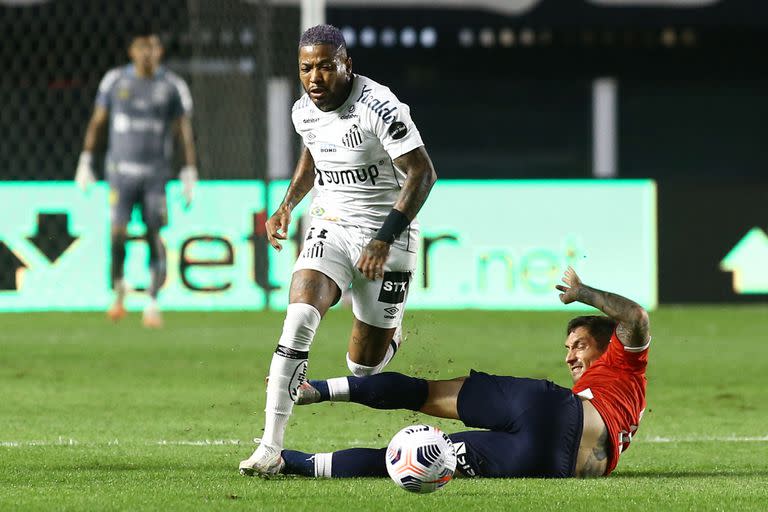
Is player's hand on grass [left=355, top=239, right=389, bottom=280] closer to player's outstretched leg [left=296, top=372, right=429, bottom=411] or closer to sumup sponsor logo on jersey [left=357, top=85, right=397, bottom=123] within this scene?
player's outstretched leg [left=296, top=372, right=429, bottom=411]

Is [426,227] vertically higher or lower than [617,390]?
higher

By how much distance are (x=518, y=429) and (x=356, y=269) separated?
1.20 metres

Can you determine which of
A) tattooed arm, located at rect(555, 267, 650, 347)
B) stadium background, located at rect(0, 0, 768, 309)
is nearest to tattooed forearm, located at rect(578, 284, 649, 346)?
tattooed arm, located at rect(555, 267, 650, 347)

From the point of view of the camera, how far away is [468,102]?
23.3 meters

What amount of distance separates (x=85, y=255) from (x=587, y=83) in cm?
883

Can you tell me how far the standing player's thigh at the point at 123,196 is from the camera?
48.7ft

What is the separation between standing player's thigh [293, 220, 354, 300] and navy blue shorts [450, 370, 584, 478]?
2.99 ft

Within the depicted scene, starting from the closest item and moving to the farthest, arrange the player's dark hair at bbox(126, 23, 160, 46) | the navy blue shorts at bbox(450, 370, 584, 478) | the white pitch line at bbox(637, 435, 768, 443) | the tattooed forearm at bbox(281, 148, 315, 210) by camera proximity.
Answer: the navy blue shorts at bbox(450, 370, 584, 478), the tattooed forearm at bbox(281, 148, 315, 210), the white pitch line at bbox(637, 435, 768, 443), the player's dark hair at bbox(126, 23, 160, 46)

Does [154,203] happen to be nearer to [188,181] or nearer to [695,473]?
[188,181]

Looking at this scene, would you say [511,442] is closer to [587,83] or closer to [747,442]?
[747,442]

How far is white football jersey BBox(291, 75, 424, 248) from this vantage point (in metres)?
7.11

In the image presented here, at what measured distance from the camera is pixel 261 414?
9141mm

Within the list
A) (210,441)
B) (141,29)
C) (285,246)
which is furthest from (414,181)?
(141,29)

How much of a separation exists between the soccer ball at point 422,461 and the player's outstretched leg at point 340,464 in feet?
1.48
